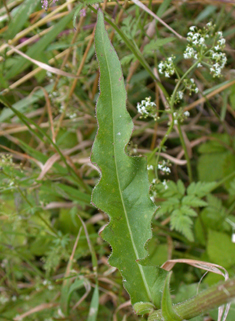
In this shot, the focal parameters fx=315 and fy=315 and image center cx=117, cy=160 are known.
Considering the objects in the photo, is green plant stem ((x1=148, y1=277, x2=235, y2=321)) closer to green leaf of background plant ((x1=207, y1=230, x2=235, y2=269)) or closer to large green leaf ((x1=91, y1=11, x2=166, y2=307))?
large green leaf ((x1=91, y1=11, x2=166, y2=307))

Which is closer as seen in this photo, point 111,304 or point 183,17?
point 111,304

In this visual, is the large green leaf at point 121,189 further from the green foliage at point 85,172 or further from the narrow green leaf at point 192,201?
the narrow green leaf at point 192,201

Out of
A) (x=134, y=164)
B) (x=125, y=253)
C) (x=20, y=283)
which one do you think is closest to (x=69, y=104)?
(x=134, y=164)

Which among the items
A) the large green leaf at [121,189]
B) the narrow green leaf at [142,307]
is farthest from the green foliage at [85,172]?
the narrow green leaf at [142,307]

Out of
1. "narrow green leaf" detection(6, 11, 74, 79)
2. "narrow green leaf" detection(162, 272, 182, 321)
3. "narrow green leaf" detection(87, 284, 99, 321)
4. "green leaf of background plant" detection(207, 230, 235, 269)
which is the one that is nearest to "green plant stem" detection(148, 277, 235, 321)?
A: "narrow green leaf" detection(162, 272, 182, 321)

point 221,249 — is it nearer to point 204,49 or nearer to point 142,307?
point 142,307

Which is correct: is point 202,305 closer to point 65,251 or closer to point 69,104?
point 65,251
